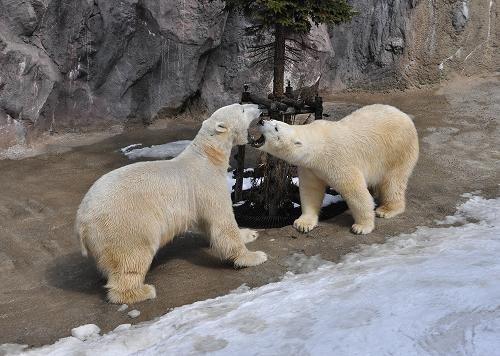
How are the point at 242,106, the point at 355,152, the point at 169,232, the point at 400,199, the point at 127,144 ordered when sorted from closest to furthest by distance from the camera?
1. the point at 169,232
2. the point at 242,106
3. the point at 355,152
4. the point at 400,199
5. the point at 127,144

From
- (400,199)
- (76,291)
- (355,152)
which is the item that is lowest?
(76,291)

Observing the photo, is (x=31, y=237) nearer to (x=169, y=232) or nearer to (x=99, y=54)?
(x=169, y=232)

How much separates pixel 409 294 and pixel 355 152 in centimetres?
207

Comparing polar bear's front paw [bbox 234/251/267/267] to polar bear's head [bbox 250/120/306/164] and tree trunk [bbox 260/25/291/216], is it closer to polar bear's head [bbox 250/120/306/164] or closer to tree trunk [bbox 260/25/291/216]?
polar bear's head [bbox 250/120/306/164]

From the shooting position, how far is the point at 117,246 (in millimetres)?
3982

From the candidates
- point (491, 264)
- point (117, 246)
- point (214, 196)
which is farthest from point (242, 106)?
point (491, 264)

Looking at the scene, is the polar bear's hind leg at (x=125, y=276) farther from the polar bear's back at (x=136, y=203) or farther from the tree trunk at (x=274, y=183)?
the tree trunk at (x=274, y=183)

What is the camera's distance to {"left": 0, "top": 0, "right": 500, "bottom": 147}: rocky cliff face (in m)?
8.54

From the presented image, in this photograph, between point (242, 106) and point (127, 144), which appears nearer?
point (242, 106)

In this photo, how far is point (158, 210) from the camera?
420 centimetres

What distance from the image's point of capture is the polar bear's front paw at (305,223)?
5.27 m

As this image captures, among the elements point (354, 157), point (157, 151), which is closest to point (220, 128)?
point (354, 157)

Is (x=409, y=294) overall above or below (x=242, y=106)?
below

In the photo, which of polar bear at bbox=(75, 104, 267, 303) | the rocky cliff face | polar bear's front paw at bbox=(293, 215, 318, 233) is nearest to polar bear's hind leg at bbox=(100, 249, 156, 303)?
polar bear at bbox=(75, 104, 267, 303)
